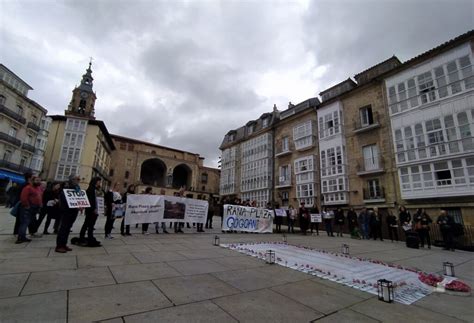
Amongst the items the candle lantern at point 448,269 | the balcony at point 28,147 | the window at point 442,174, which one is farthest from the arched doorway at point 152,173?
the candle lantern at point 448,269

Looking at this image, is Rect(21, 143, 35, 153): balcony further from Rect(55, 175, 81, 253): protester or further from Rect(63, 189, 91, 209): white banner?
Rect(55, 175, 81, 253): protester

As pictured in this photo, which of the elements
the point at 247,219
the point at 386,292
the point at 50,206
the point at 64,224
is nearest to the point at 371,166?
the point at 247,219

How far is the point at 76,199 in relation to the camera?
5707 millimetres

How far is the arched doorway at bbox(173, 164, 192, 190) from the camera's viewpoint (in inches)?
2405

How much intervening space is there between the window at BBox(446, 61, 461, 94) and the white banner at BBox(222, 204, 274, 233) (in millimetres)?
16357

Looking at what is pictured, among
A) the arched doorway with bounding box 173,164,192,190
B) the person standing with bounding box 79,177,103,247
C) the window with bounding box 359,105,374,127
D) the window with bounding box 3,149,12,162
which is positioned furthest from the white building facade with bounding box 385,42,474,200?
the arched doorway with bounding box 173,164,192,190

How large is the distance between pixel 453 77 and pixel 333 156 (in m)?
11.0

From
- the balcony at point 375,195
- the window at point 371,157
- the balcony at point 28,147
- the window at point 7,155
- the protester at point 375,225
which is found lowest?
the protester at point 375,225

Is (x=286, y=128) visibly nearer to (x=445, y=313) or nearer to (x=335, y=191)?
(x=335, y=191)

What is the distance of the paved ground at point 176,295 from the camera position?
98.3 inches

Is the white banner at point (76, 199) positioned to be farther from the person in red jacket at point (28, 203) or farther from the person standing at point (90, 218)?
the person in red jacket at point (28, 203)

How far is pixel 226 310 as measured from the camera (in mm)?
2713

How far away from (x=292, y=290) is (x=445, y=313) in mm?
2020

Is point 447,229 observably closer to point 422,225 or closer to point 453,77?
point 422,225
